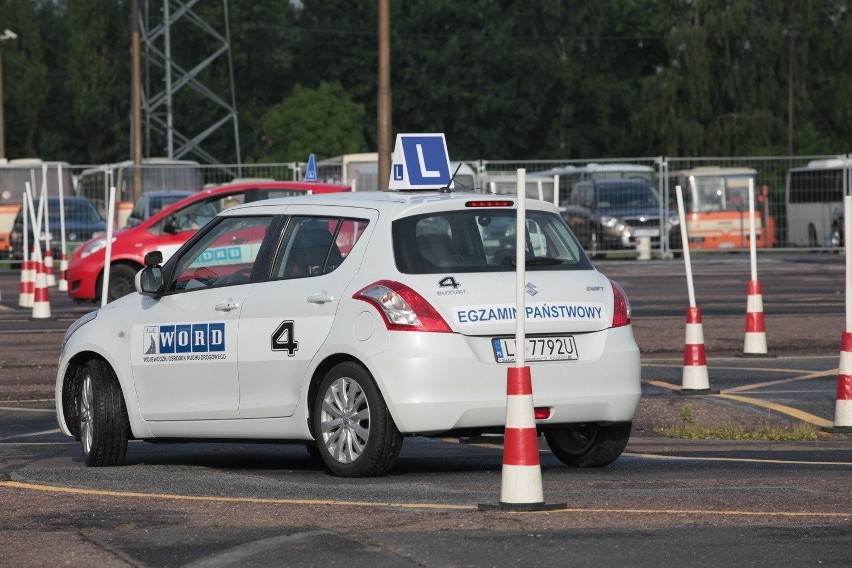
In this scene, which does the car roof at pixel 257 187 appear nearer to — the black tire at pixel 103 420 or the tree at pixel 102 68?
the black tire at pixel 103 420

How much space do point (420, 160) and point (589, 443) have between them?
16.6 feet

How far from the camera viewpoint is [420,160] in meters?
15.1

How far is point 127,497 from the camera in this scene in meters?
9.13

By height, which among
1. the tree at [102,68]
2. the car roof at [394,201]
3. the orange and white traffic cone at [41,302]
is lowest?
the orange and white traffic cone at [41,302]

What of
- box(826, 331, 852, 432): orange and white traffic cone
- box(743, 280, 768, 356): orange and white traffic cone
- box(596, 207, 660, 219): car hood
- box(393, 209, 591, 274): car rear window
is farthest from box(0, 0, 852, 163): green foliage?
box(393, 209, 591, 274): car rear window

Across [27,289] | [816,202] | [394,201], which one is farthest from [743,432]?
[816,202]

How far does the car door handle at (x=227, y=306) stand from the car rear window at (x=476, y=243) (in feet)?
3.59

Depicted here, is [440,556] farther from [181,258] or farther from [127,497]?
[181,258]

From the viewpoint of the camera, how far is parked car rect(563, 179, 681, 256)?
4406 cm

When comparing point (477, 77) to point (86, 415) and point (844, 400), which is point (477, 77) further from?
point (86, 415)

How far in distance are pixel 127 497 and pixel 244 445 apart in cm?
340

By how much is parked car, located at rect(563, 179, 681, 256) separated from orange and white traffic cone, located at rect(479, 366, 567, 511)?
116ft

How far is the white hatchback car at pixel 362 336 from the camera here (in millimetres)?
9602

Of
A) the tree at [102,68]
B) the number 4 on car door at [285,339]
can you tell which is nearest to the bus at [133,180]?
the number 4 on car door at [285,339]
